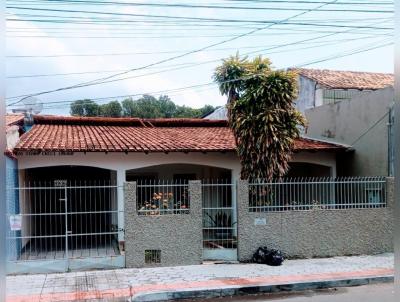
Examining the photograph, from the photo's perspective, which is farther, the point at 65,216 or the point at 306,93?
the point at 306,93

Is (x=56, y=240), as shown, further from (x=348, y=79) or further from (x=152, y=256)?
(x=348, y=79)

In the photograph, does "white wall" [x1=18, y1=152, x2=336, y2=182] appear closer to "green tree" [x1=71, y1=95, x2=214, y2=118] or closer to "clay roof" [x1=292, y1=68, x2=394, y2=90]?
"clay roof" [x1=292, y1=68, x2=394, y2=90]

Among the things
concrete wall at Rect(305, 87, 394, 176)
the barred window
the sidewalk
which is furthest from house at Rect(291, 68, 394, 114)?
the barred window

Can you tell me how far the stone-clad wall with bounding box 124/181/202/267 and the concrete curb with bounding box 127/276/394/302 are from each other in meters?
2.06

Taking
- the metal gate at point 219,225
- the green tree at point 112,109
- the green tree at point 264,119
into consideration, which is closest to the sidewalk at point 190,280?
the metal gate at point 219,225

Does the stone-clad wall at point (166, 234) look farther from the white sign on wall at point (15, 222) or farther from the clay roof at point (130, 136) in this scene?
the clay roof at point (130, 136)

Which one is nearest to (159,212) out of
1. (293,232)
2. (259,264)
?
(259,264)

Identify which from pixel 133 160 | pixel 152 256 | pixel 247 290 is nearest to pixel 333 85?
pixel 133 160

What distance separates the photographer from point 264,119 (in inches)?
417

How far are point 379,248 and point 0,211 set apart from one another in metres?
11.1

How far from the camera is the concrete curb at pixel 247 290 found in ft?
25.3

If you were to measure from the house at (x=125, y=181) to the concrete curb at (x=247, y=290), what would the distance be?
6.79ft

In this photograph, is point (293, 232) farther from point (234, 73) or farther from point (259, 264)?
point (234, 73)

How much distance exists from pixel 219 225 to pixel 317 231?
2877 millimetres
